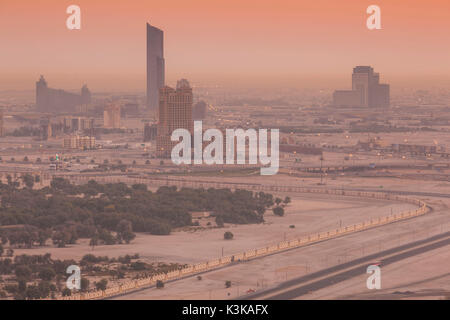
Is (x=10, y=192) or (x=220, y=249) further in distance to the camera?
(x=10, y=192)

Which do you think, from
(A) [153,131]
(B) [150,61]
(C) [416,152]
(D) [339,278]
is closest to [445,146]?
(C) [416,152]

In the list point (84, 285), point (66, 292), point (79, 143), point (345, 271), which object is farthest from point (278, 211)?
point (79, 143)

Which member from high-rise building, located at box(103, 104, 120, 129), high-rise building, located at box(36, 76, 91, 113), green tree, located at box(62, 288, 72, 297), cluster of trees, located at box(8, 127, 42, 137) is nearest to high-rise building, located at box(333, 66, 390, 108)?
high-rise building, located at box(36, 76, 91, 113)

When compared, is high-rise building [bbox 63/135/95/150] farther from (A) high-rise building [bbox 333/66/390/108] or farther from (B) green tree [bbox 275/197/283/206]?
(A) high-rise building [bbox 333/66/390/108]

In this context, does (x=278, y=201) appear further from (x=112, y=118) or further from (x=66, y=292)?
(x=112, y=118)
